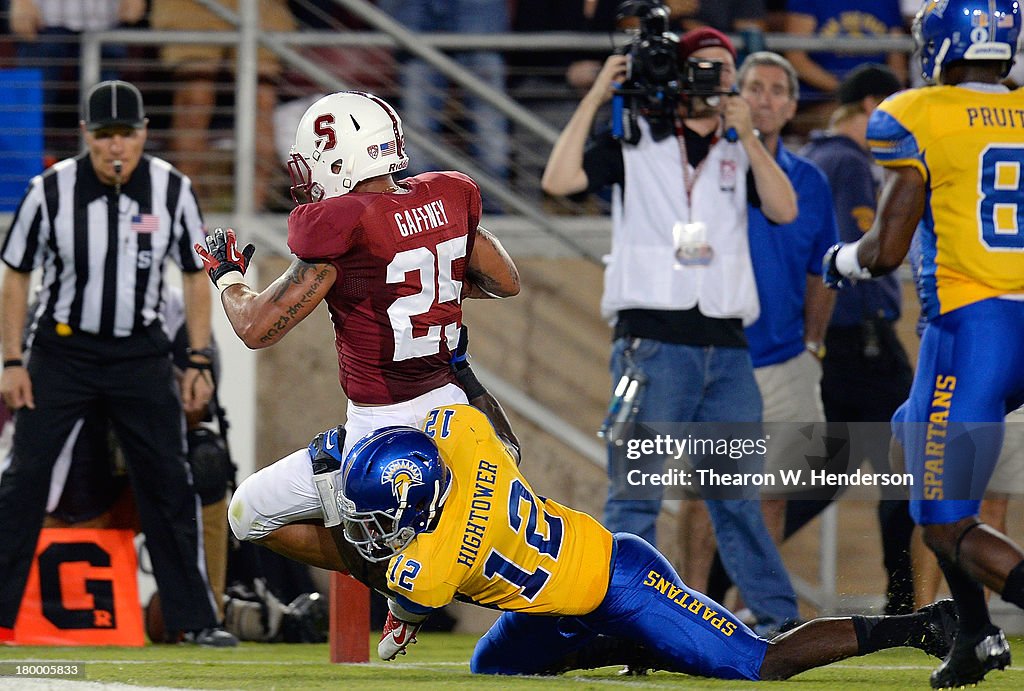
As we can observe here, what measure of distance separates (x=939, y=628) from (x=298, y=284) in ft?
6.36

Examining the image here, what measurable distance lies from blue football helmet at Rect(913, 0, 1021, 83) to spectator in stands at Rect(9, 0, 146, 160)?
4080mm

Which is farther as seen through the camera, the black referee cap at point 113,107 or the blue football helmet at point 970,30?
the black referee cap at point 113,107

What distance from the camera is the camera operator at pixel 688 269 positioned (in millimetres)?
5969

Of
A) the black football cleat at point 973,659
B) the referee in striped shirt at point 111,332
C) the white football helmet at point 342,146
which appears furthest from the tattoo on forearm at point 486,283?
the referee in striped shirt at point 111,332

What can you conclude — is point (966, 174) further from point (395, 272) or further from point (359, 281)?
point (359, 281)

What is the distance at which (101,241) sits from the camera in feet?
20.9

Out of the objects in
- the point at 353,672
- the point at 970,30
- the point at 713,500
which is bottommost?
the point at 353,672

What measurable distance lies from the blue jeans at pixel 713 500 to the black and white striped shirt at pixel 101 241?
1.76m

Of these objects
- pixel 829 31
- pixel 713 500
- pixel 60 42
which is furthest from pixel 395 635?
pixel 829 31

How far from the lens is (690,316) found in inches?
→ 239

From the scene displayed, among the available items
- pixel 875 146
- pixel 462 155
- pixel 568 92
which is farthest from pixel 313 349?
pixel 875 146

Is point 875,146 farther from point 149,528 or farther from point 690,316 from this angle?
point 149,528

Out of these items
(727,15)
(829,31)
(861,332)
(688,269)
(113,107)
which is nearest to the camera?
(688,269)

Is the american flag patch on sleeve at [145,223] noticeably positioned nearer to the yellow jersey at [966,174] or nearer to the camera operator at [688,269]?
the camera operator at [688,269]
